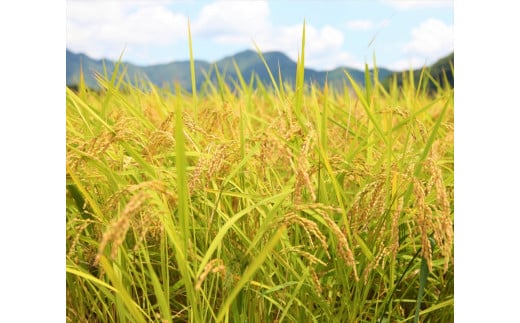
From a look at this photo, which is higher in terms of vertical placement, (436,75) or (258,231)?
(436,75)

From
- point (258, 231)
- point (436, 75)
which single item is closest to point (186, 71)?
point (258, 231)

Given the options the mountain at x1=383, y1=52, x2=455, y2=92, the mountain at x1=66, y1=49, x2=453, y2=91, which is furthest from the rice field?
the mountain at x1=383, y1=52, x2=455, y2=92

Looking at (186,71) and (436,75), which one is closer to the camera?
(186,71)

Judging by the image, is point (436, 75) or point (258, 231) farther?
point (436, 75)

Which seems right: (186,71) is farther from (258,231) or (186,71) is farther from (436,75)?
(436,75)

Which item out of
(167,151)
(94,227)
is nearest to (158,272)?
(94,227)

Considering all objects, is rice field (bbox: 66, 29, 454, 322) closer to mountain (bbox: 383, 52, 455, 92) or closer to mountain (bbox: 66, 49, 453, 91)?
mountain (bbox: 66, 49, 453, 91)

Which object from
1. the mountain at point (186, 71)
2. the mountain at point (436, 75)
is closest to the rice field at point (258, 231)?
the mountain at point (186, 71)

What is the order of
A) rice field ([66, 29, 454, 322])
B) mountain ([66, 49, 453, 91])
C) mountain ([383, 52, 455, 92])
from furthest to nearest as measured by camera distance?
mountain ([383, 52, 455, 92]), mountain ([66, 49, 453, 91]), rice field ([66, 29, 454, 322])

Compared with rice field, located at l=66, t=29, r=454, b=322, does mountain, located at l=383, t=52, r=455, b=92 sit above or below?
above

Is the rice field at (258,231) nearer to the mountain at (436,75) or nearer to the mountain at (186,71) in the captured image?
the mountain at (186,71)

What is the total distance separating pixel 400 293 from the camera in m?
1.37
